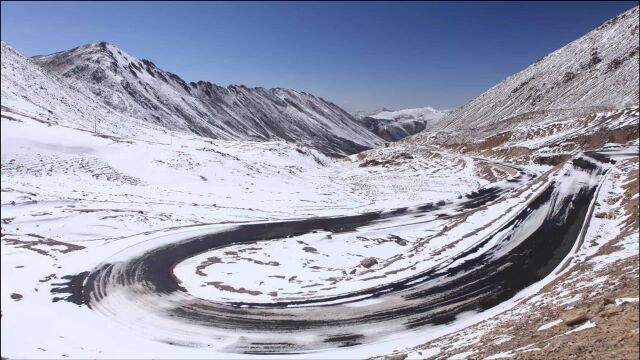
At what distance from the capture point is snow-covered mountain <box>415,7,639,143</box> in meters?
123

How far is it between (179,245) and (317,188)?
34.1 metres

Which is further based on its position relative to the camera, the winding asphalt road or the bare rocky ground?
the winding asphalt road

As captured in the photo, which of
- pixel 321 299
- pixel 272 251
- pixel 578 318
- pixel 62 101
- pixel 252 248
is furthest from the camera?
pixel 62 101

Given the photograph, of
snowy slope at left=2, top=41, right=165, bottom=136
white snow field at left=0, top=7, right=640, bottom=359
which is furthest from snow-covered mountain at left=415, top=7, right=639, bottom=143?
snowy slope at left=2, top=41, right=165, bottom=136

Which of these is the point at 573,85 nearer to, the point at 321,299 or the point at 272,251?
the point at 272,251

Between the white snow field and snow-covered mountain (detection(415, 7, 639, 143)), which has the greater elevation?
snow-covered mountain (detection(415, 7, 639, 143))

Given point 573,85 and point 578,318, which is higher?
point 573,85

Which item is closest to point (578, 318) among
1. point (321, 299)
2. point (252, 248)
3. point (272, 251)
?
point (321, 299)

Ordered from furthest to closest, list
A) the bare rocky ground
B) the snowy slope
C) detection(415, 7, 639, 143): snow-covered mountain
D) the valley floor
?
detection(415, 7, 639, 143): snow-covered mountain < the snowy slope < the valley floor < the bare rocky ground

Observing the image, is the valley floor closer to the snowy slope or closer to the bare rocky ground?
the bare rocky ground

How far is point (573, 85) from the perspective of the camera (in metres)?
148

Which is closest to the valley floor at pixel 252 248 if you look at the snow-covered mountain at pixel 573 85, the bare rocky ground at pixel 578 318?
the bare rocky ground at pixel 578 318

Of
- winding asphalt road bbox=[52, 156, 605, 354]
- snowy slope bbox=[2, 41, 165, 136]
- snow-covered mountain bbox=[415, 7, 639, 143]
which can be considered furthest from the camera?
snow-covered mountain bbox=[415, 7, 639, 143]

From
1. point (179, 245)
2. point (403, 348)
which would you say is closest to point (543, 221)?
point (403, 348)
